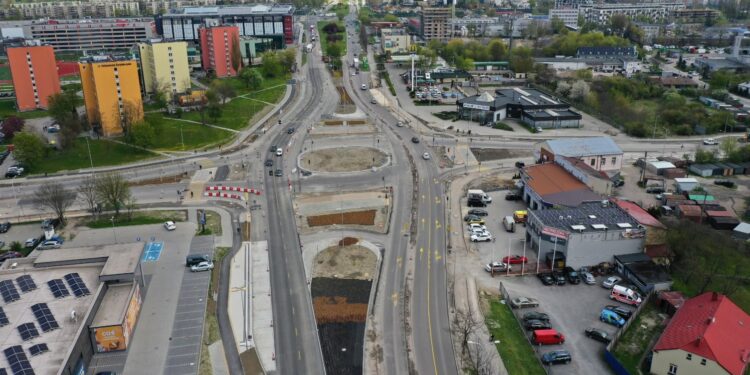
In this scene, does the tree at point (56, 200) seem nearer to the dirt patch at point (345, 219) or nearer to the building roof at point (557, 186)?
the dirt patch at point (345, 219)

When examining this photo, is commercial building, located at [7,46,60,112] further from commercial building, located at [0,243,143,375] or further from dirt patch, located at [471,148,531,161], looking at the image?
dirt patch, located at [471,148,531,161]

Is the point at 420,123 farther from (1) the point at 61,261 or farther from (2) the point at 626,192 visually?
(1) the point at 61,261

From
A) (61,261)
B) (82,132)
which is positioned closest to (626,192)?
(61,261)

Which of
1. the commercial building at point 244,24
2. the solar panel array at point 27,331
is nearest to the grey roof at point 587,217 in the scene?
the solar panel array at point 27,331

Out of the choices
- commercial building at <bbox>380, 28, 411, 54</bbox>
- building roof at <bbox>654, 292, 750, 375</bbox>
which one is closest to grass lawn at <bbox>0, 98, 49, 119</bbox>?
commercial building at <bbox>380, 28, 411, 54</bbox>

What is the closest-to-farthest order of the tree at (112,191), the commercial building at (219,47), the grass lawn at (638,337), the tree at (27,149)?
1. the grass lawn at (638,337)
2. the tree at (112,191)
3. the tree at (27,149)
4. the commercial building at (219,47)

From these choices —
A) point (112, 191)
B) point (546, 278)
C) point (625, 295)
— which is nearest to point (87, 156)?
point (112, 191)
